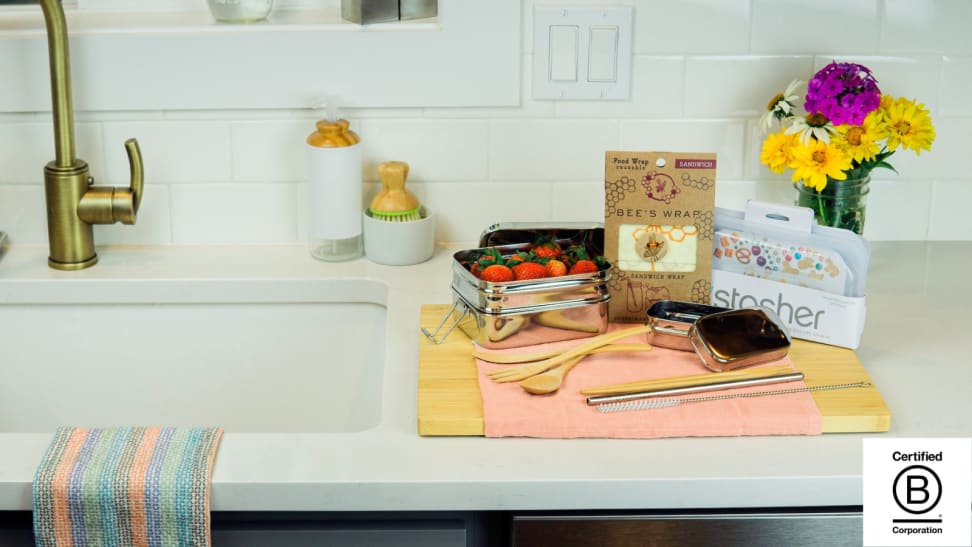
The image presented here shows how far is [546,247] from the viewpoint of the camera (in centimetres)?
147

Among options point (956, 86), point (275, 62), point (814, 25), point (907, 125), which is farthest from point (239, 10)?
point (956, 86)

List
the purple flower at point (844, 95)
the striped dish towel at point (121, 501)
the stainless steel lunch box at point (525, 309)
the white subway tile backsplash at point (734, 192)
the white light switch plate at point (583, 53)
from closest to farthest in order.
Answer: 1. the striped dish towel at point (121, 501)
2. the stainless steel lunch box at point (525, 309)
3. the purple flower at point (844, 95)
4. the white light switch plate at point (583, 53)
5. the white subway tile backsplash at point (734, 192)

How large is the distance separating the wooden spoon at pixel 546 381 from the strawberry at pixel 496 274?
0.43 feet

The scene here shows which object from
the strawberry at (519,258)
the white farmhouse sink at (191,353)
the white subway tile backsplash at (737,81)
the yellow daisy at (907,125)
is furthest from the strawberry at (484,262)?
the yellow daisy at (907,125)

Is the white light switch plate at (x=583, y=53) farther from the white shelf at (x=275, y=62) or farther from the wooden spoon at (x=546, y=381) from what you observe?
the wooden spoon at (x=546, y=381)

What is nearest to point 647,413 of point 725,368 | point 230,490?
point 725,368

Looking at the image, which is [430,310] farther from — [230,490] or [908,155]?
[908,155]

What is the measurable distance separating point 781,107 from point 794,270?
34 centimetres

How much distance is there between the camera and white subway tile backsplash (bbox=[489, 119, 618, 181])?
171 centimetres

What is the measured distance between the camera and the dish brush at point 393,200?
165cm

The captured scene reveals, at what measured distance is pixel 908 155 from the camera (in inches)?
69.4

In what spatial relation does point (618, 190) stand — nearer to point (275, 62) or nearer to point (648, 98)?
point (648, 98)

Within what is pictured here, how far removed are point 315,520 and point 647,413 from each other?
1.21ft

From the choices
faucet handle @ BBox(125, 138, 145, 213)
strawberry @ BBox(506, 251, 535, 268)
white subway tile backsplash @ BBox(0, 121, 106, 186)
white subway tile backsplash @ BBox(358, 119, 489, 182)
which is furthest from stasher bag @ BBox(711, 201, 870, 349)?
white subway tile backsplash @ BBox(0, 121, 106, 186)
